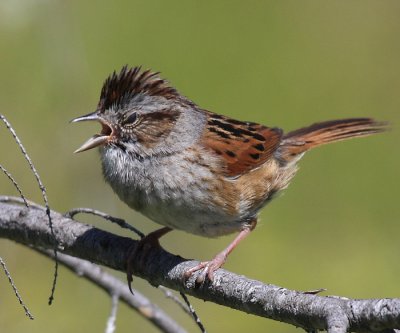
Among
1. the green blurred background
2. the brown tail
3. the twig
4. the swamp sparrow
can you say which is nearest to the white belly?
the swamp sparrow

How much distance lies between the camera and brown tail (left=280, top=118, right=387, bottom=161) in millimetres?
5094

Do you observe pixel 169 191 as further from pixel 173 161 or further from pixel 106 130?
pixel 106 130

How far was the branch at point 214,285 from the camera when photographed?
2719 mm

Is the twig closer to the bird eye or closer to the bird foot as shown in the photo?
the bird foot

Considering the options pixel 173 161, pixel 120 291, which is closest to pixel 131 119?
pixel 173 161

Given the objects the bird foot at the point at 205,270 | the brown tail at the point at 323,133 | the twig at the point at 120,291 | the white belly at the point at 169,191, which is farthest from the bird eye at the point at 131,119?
the brown tail at the point at 323,133

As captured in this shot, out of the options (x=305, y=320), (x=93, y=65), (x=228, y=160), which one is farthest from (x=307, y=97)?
(x=305, y=320)

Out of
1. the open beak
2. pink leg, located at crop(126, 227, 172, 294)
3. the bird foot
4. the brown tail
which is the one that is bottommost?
pink leg, located at crop(126, 227, 172, 294)

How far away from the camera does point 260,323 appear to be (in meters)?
6.50

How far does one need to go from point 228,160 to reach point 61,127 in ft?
3.83

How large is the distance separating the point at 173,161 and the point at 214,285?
2.85ft

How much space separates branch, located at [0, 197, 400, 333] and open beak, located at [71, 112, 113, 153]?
0.30m

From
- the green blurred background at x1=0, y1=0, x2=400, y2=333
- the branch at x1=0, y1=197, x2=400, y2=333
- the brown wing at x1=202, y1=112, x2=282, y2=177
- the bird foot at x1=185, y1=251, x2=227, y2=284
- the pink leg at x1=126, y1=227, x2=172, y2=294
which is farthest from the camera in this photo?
the green blurred background at x1=0, y1=0, x2=400, y2=333

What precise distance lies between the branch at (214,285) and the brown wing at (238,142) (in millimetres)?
620
